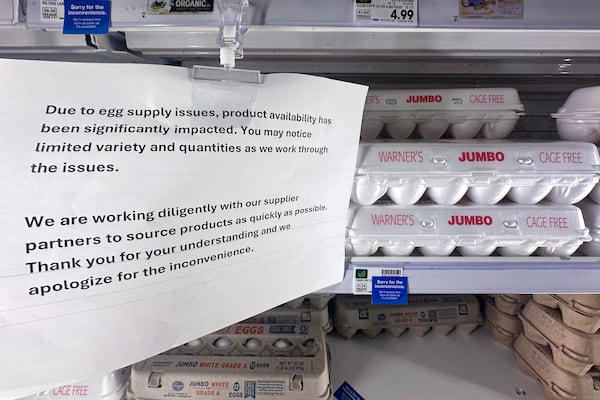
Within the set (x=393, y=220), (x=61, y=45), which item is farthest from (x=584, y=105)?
(x=61, y=45)

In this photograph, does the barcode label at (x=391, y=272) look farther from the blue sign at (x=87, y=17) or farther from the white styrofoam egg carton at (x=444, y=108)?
the blue sign at (x=87, y=17)

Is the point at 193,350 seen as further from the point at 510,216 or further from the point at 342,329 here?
the point at 510,216

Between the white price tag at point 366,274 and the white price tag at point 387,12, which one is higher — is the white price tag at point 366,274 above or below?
below

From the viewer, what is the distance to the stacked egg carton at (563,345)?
911 mm

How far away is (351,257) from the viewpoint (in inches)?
28.7

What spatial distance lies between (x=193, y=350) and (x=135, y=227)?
599 mm

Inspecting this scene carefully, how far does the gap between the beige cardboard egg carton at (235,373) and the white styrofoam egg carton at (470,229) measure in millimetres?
357

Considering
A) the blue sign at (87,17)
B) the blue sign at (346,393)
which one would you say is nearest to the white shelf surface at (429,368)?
the blue sign at (346,393)

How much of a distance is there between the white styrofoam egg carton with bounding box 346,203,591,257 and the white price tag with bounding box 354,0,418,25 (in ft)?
1.09

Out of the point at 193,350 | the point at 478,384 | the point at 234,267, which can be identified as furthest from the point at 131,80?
the point at 478,384

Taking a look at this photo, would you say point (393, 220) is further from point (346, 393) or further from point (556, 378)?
point (556, 378)

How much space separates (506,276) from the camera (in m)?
0.70

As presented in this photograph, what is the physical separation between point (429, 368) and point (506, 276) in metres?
0.51

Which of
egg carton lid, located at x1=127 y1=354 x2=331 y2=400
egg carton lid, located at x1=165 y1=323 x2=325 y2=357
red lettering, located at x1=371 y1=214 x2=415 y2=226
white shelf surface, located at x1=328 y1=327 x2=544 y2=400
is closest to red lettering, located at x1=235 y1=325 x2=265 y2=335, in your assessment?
egg carton lid, located at x1=165 y1=323 x2=325 y2=357
